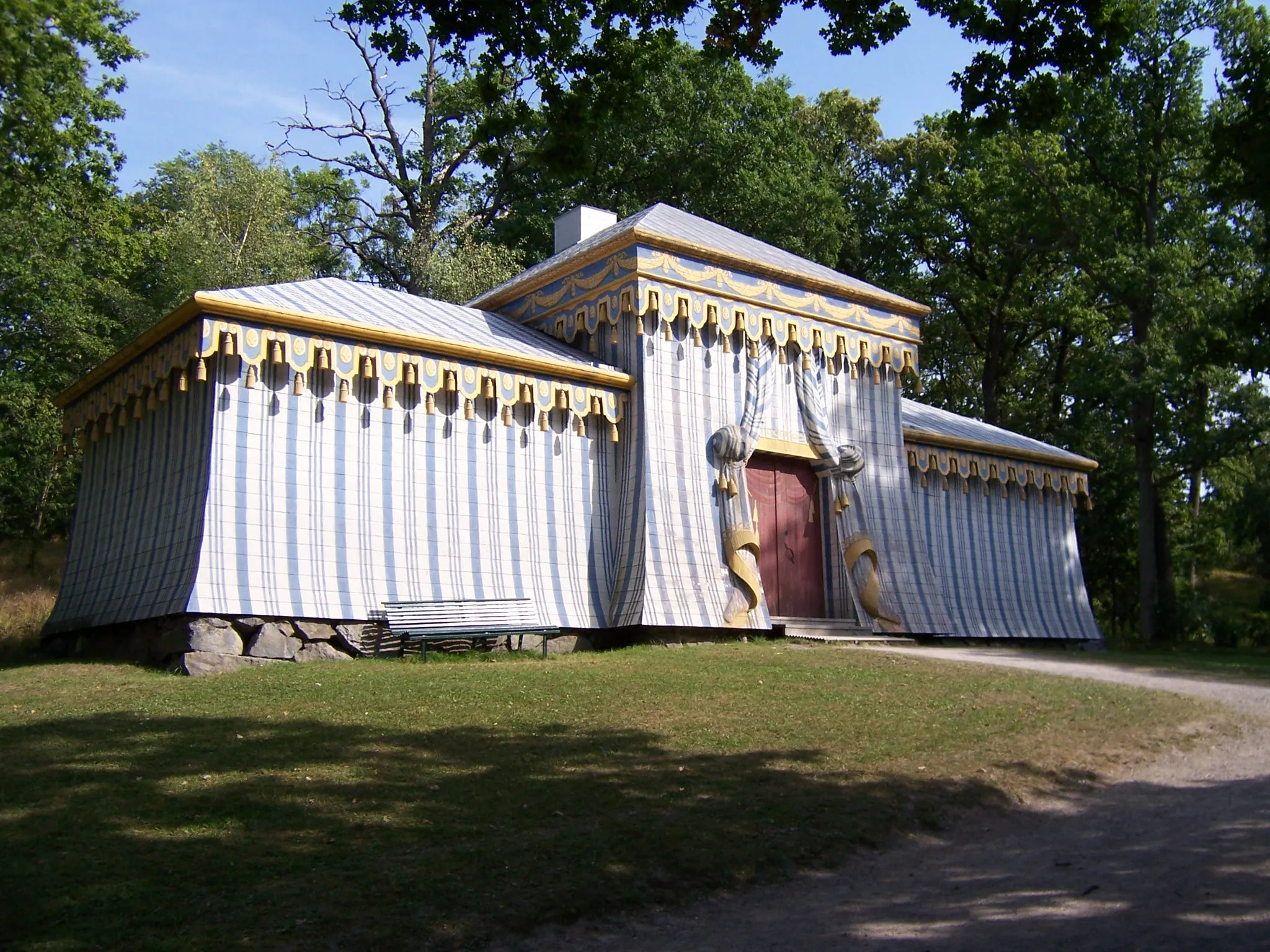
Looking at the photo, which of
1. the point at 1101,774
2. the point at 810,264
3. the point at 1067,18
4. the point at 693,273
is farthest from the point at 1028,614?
the point at 1067,18

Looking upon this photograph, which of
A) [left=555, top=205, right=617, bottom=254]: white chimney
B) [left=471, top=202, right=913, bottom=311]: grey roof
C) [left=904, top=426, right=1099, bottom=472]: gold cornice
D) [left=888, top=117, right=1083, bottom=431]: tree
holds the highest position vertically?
[left=888, top=117, right=1083, bottom=431]: tree

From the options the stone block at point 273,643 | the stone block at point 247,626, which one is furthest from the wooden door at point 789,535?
the stone block at point 247,626

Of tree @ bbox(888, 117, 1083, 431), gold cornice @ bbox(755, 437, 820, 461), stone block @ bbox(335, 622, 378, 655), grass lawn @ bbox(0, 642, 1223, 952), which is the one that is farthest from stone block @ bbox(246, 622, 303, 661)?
tree @ bbox(888, 117, 1083, 431)

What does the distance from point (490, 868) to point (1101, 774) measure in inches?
217

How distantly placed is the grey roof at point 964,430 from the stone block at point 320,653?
11248mm

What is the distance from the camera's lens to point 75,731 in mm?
10070

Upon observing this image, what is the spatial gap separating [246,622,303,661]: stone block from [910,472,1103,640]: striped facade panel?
11473 millimetres

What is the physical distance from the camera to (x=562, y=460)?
1783cm

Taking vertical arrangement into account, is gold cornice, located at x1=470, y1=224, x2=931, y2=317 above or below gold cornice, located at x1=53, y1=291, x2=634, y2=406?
above

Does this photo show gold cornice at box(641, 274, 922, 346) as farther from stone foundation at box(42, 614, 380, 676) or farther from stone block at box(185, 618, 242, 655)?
stone block at box(185, 618, 242, 655)

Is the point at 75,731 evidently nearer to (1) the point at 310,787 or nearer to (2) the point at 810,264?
(1) the point at 310,787

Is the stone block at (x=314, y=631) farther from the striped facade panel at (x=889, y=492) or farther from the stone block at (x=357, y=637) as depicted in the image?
the striped facade panel at (x=889, y=492)

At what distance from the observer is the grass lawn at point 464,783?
6.57 m

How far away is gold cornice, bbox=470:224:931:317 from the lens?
1808cm
